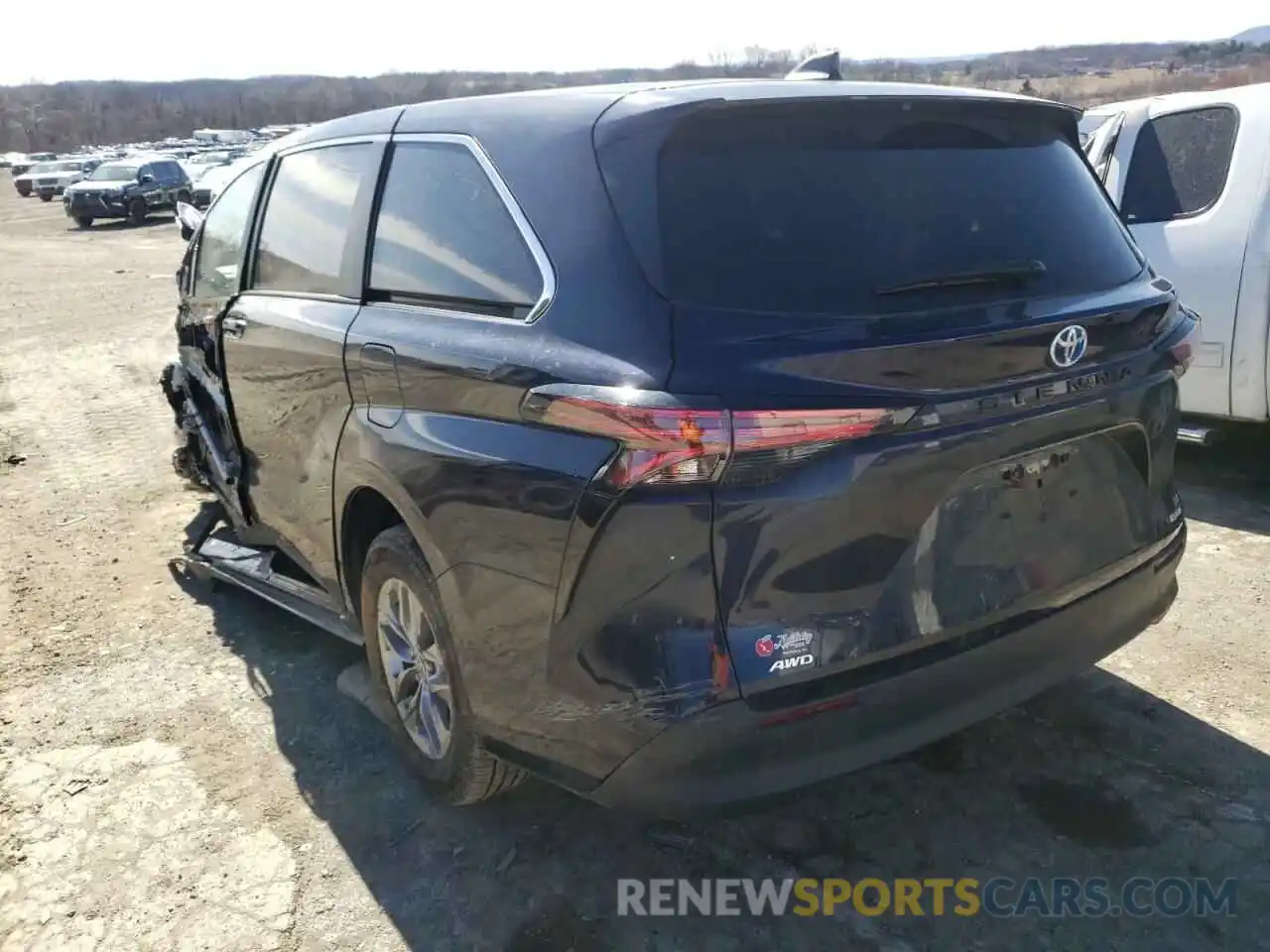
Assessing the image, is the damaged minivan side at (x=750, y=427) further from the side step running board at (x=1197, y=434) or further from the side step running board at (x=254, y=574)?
the side step running board at (x=1197, y=434)

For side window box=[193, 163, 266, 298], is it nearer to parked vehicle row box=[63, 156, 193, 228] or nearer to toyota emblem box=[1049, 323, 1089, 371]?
toyota emblem box=[1049, 323, 1089, 371]

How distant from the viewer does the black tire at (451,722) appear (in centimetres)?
290

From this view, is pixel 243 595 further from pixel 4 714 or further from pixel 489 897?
pixel 489 897

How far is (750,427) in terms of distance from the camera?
2.19 metres

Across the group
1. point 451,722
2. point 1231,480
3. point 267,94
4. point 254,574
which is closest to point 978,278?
point 451,722

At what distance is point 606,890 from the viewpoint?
2.87 m

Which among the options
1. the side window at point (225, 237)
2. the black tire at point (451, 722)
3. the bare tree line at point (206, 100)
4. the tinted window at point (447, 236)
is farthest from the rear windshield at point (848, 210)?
the bare tree line at point (206, 100)

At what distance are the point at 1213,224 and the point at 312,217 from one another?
429cm

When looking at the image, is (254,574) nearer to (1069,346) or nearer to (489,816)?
(489,816)

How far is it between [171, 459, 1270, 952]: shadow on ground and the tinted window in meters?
1.39

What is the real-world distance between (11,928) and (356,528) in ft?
4.54

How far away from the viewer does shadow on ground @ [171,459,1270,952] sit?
8.79ft

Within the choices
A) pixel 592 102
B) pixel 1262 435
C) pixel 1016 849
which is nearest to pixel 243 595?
pixel 592 102

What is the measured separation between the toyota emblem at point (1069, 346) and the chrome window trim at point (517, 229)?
1.16m
